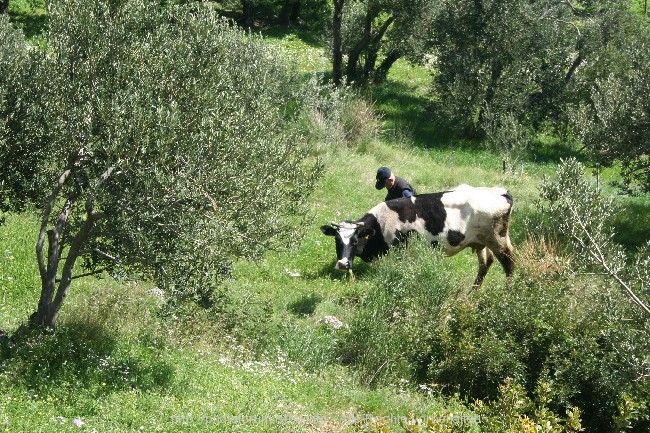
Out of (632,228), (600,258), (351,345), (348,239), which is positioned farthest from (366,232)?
(632,228)

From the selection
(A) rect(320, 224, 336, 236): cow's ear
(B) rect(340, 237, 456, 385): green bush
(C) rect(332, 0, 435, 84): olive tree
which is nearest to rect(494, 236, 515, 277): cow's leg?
(B) rect(340, 237, 456, 385): green bush

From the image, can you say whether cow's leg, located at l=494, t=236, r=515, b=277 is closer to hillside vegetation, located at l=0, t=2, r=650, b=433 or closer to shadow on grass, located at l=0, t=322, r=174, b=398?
hillside vegetation, located at l=0, t=2, r=650, b=433

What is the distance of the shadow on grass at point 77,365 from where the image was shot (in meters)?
10.8

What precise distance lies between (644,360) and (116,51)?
852 cm

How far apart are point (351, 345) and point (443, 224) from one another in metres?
4.35

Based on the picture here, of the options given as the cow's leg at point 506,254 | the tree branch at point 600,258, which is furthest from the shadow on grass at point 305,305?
the tree branch at point 600,258

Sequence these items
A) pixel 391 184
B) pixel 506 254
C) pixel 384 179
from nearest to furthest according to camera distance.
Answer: pixel 506 254 → pixel 384 179 → pixel 391 184

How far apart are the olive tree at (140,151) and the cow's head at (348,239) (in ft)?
12.7

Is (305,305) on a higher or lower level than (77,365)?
lower

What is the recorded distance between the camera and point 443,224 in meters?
16.9

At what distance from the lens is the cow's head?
16.2 meters

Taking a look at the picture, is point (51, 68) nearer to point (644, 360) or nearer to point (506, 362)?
point (506, 362)

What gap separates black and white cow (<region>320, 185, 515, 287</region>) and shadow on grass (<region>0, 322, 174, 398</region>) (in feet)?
19.1

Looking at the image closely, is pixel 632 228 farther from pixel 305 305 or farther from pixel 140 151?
pixel 140 151
